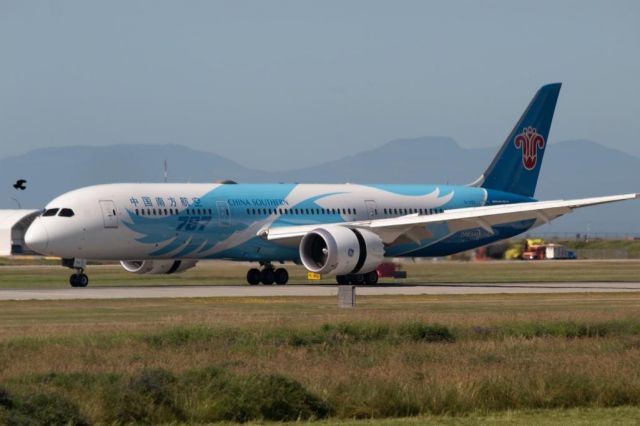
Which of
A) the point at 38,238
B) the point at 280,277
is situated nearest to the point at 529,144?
the point at 280,277

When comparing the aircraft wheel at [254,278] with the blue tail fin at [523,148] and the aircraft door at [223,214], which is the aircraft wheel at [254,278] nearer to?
the aircraft door at [223,214]

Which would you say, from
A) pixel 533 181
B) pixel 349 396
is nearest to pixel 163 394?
pixel 349 396

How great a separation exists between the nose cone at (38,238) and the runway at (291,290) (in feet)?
6.24

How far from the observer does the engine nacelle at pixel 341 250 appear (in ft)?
176

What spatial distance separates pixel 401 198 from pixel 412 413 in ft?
137

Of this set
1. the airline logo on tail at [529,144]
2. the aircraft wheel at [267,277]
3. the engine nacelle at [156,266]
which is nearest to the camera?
the aircraft wheel at [267,277]

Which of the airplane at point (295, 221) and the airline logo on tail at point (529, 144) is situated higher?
the airline logo on tail at point (529, 144)

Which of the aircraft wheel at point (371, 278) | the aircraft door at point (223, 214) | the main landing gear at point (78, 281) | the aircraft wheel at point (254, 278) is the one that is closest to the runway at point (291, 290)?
the aircraft wheel at point (371, 278)

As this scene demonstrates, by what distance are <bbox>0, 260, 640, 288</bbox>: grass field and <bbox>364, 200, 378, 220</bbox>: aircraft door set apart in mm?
3201

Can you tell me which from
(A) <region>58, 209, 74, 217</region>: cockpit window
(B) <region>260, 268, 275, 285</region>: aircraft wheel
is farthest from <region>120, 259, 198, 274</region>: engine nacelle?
(A) <region>58, 209, 74, 217</region>: cockpit window

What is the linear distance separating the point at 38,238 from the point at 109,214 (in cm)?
283

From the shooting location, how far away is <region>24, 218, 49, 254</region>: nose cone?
2058 inches

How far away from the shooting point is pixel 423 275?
6875 cm

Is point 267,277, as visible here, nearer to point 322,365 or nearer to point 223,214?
point 223,214
